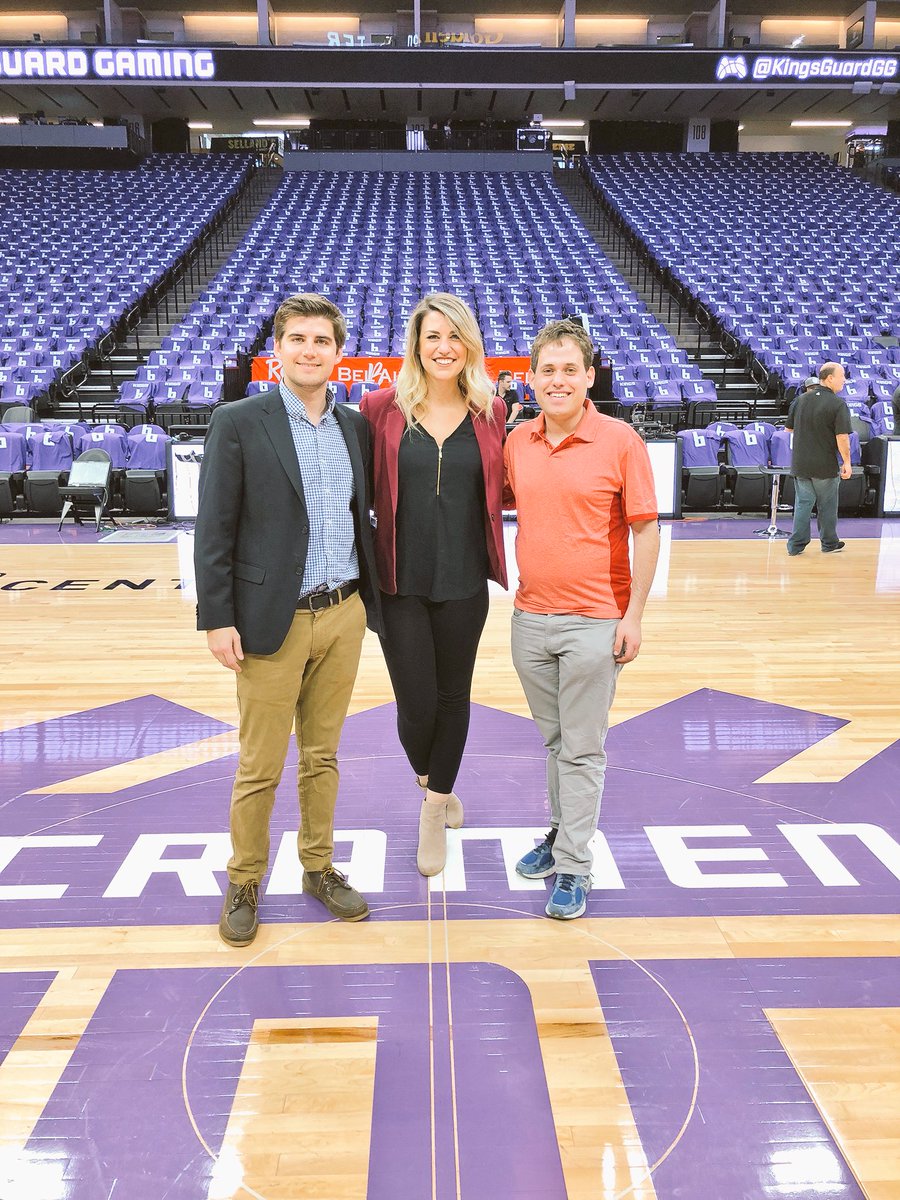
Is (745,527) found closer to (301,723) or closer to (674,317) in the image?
(301,723)

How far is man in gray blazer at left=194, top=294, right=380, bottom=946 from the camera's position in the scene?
2006 mm

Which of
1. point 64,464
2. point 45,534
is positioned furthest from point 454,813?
point 64,464

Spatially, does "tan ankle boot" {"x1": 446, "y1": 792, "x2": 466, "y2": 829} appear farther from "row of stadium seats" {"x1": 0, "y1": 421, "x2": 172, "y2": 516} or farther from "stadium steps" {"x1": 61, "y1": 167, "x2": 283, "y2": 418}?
"stadium steps" {"x1": 61, "y1": 167, "x2": 283, "y2": 418}

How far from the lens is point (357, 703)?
395 cm

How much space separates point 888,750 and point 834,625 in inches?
69.1

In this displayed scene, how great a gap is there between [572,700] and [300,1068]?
1002 millimetres

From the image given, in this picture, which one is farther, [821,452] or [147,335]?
[147,335]

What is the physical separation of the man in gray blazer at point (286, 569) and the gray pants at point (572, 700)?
0.42m

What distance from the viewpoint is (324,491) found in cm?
210

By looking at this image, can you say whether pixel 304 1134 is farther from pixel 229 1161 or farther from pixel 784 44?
pixel 784 44

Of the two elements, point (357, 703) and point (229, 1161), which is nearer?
point (229, 1161)

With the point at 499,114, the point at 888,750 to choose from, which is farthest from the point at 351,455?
the point at 499,114

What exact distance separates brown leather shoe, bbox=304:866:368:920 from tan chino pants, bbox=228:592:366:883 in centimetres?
3


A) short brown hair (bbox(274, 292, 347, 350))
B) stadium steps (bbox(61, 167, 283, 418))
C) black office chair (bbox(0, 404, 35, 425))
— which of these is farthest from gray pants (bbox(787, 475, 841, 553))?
stadium steps (bbox(61, 167, 283, 418))
